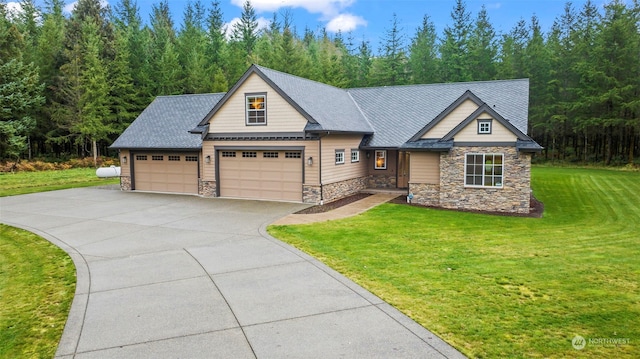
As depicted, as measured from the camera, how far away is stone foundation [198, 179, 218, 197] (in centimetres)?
2052

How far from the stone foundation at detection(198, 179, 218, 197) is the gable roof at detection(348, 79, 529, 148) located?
810 centimetres

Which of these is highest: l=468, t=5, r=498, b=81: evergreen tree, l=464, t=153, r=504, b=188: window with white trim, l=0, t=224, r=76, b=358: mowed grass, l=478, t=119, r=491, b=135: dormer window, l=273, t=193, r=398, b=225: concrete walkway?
l=468, t=5, r=498, b=81: evergreen tree

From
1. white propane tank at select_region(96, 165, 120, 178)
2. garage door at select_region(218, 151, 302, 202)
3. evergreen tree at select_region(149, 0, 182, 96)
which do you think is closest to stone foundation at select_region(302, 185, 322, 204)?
garage door at select_region(218, 151, 302, 202)

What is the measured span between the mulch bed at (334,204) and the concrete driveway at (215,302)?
3506 mm

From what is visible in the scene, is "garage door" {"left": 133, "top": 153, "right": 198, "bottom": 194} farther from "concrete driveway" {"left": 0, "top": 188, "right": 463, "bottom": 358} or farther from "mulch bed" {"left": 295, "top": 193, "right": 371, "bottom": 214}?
"concrete driveway" {"left": 0, "top": 188, "right": 463, "bottom": 358}

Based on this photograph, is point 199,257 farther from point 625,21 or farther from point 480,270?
point 625,21

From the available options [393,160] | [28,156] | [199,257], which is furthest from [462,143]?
[28,156]

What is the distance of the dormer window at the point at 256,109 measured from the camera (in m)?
19.1

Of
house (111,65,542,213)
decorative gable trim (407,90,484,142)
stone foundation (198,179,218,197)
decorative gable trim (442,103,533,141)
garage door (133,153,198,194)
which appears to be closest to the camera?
decorative gable trim (442,103,533,141)

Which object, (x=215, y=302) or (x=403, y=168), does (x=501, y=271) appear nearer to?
(x=215, y=302)

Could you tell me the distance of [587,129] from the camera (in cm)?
3594

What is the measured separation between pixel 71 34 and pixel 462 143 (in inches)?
1517

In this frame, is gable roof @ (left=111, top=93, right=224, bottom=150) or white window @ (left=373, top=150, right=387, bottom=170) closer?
gable roof @ (left=111, top=93, right=224, bottom=150)

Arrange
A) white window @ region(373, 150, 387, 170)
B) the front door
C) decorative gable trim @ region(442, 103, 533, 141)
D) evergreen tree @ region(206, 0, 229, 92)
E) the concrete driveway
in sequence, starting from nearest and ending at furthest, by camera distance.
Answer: the concrete driveway → decorative gable trim @ region(442, 103, 533, 141) → the front door → white window @ region(373, 150, 387, 170) → evergreen tree @ region(206, 0, 229, 92)
